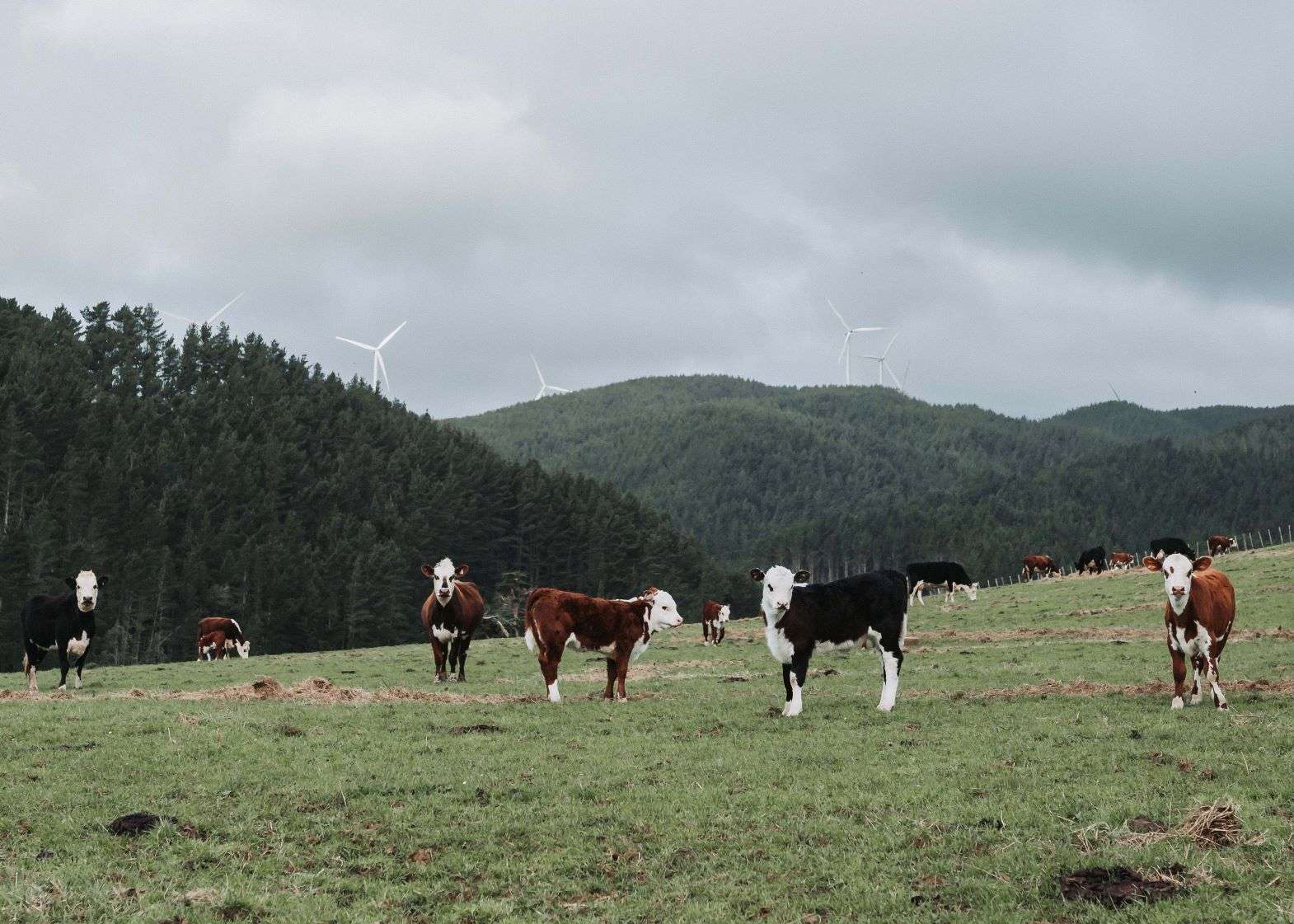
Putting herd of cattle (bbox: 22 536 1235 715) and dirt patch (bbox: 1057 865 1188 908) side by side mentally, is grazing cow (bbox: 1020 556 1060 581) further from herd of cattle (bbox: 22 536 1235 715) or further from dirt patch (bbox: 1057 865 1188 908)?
dirt patch (bbox: 1057 865 1188 908)

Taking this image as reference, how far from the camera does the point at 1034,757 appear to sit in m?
12.8

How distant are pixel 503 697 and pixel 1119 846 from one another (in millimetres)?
13561

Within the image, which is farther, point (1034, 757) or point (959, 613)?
point (959, 613)

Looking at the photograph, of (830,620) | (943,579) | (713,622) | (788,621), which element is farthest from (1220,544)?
(788,621)

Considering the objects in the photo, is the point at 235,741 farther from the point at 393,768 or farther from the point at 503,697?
the point at 503,697

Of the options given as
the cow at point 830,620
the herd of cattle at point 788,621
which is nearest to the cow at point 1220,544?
the herd of cattle at point 788,621

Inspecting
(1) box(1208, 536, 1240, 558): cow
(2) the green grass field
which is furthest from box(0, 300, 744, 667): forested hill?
(1) box(1208, 536, 1240, 558): cow

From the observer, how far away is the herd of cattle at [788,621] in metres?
16.5

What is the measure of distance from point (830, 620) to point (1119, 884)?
9296 mm

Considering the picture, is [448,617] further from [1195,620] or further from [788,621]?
[1195,620]

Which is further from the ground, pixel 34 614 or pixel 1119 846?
pixel 34 614

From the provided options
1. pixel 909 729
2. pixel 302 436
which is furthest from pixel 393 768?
pixel 302 436

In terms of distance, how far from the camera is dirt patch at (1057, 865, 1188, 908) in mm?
8125

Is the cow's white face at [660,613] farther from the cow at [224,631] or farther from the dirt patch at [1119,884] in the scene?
the cow at [224,631]
